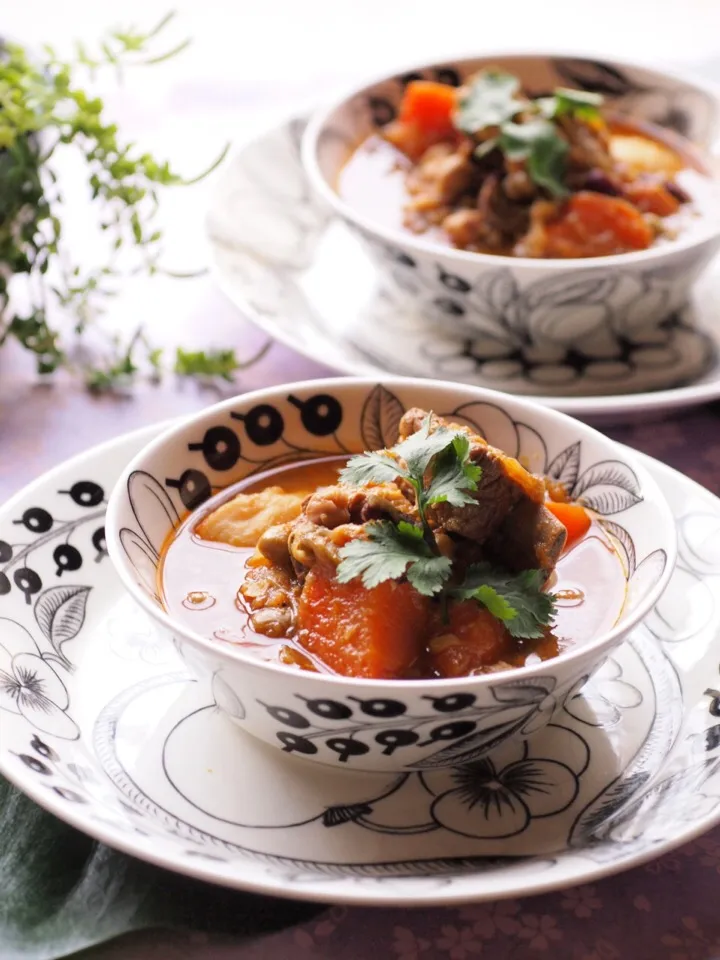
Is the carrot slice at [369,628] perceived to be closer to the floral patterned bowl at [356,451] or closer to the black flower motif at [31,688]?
the floral patterned bowl at [356,451]

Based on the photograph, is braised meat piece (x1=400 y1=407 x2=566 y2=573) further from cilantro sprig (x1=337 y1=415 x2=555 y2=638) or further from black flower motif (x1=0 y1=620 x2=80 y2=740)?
black flower motif (x1=0 y1=620 x2=80 y2=740)

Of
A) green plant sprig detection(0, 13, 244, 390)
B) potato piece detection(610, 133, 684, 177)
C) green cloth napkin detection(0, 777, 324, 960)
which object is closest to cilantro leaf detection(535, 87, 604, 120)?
potato piece detection(610, 133, 684, 177)

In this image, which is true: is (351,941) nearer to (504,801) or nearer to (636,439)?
(504,801)

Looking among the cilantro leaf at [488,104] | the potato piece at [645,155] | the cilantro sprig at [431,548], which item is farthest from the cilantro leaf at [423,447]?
the potato piece at [645,155]

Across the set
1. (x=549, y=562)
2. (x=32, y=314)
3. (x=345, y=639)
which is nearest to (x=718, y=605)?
(x=549, y=562)

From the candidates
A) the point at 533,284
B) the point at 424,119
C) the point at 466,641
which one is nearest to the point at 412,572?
the point at 466,641

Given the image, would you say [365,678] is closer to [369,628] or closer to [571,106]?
[369,628]
